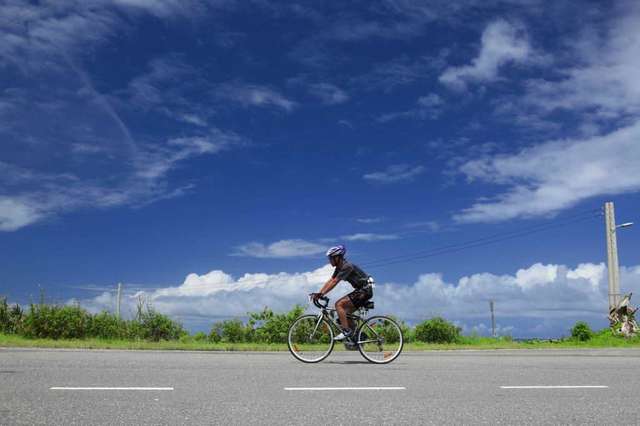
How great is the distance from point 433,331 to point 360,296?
10.8 m

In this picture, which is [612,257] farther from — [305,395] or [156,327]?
[305,395]

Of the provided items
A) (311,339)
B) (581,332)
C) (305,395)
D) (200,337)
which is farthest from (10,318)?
(581,332)

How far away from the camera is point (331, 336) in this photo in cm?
1309

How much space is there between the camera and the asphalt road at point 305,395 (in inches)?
247

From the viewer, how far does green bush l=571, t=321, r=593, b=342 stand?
29.2 meters

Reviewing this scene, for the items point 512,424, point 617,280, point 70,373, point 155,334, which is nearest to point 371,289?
point 70,373

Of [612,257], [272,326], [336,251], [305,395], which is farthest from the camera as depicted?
[612,257]

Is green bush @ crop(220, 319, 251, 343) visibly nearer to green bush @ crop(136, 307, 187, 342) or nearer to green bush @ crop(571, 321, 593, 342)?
green bush @ crop(136, 307, 187, 342)

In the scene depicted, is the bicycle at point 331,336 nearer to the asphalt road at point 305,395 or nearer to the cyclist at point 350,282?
the cyclist at point 350,282

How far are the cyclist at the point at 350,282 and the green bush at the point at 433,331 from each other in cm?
1044

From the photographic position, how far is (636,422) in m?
6.25

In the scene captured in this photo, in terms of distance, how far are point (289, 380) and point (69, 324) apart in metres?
14.7

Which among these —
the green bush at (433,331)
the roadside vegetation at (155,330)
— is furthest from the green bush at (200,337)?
the green bush at (433,331)

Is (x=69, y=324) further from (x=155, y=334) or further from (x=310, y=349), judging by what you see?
(x=310, y=349)
